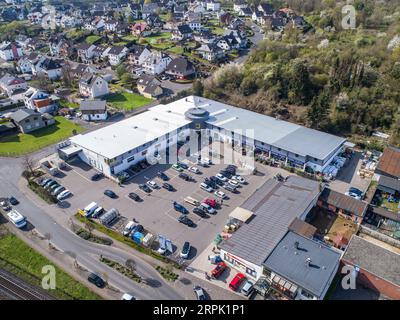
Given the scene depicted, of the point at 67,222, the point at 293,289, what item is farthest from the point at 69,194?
the point at 293,289

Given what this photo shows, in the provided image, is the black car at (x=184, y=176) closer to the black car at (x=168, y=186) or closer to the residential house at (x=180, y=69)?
the black car at (x=168, y=186)

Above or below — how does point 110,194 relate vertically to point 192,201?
above

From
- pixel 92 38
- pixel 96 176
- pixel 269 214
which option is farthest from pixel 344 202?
pixel 92 38

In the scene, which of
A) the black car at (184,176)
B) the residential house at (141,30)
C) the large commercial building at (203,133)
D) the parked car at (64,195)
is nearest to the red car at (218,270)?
the black car at (184,176)

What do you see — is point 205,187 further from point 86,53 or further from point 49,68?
point 86,53

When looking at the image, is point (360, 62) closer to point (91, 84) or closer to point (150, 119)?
point (150, 119)

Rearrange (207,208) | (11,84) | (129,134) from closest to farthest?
(207,208), (129,134), (11,84)

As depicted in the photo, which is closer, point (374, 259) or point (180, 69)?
point (374, 259)
